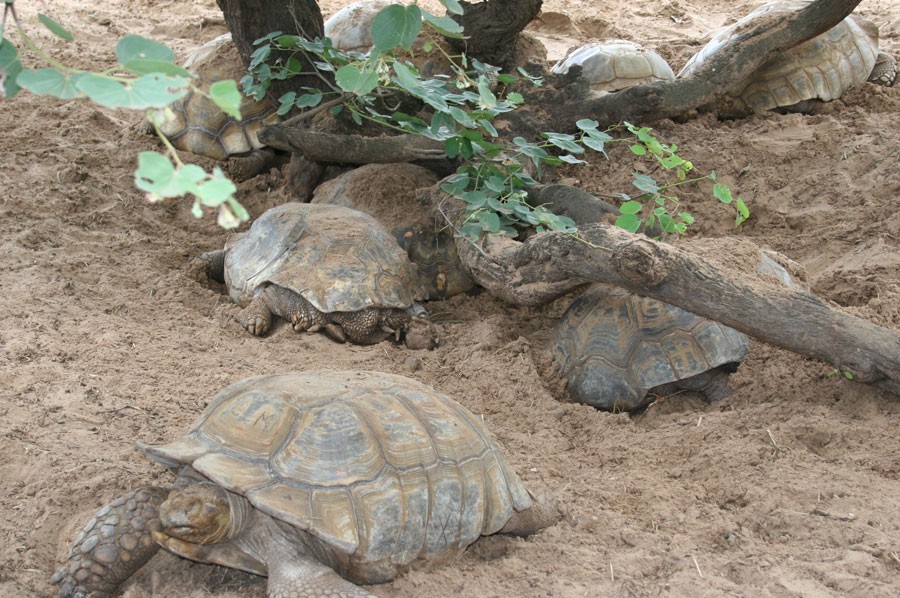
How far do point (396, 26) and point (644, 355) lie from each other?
251cm

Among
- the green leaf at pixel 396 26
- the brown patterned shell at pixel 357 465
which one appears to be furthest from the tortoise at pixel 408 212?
the green leaf at pixel 396 26

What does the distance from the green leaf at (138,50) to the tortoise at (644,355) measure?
3.10 meters

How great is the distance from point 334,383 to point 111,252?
9.68ft

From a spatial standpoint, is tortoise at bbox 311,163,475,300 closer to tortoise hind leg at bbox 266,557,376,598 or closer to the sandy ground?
the sandy ground

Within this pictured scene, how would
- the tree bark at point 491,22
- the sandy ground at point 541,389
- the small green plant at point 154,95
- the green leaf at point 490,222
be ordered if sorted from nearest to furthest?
the small green plant at point 154,95 → the sandy ground at point 541,389 → the green leaf at point 490,222 → the tree bark at point 491,22

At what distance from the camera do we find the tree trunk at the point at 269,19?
5504 millimetres

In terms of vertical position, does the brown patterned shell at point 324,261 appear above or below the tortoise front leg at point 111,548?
below

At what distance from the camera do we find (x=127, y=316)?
4383 millimetres

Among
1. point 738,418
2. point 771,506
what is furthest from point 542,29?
point 771,506

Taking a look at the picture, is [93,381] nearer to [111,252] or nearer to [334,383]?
[334,383]

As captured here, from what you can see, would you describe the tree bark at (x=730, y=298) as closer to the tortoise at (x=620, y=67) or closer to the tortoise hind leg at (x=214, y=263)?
the tortoise hind leg at (x=214, y=263)

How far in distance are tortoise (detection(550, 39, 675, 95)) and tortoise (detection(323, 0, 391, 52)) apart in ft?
5.44

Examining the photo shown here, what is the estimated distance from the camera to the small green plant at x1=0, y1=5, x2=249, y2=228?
110 centimetres

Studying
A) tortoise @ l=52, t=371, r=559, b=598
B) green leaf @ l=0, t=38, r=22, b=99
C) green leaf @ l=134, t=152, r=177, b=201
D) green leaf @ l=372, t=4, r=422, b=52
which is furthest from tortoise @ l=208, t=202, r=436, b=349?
green leaf @ l=134, t=152, r=177, b=201
